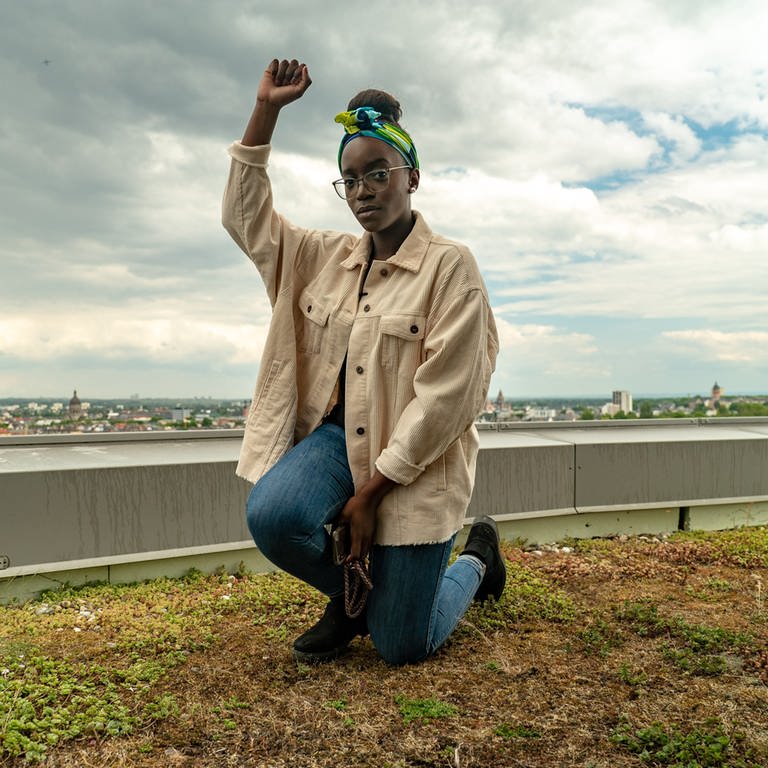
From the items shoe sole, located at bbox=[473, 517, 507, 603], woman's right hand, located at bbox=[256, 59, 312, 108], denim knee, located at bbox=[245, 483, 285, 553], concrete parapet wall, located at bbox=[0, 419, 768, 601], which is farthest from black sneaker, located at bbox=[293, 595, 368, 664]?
woman's right hand, located at bbox=[256, 59, 312, 108]

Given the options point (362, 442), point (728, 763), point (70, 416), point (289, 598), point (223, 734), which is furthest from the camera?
point (70, 416)

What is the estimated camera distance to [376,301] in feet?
9.02

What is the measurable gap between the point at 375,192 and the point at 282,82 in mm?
470

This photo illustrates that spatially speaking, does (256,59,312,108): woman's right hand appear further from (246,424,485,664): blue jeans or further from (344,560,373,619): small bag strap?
(344,560,373,619): small bag strap

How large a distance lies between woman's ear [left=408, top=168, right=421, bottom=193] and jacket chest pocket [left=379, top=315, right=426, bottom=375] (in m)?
0.51

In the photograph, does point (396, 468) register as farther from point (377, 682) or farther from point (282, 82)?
point (282, 82)

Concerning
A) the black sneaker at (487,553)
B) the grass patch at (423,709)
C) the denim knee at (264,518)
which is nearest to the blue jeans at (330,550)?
the denim knee at (264,518)

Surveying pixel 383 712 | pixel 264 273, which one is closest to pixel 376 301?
pixel 264 273

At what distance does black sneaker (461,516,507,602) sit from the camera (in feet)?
11.3

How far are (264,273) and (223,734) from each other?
1.54 meters

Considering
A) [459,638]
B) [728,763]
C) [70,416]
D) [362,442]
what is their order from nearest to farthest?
1. [728,763]
2. [362,442]
3. [459,638]
4. [70,416]

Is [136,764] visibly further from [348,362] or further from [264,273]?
[264,273]

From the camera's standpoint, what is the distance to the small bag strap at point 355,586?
269cm

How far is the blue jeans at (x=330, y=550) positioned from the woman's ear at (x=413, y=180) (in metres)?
0.92
